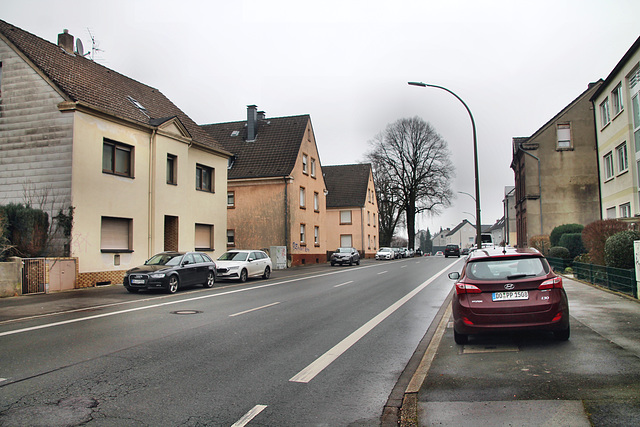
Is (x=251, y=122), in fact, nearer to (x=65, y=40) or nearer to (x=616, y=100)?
(x=65, y=40)

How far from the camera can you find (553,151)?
3928 cm

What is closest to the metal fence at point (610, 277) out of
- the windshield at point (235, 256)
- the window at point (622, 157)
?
the window at point (622, 157)

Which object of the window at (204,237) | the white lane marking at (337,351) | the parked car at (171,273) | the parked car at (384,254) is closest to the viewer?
the white lane marking at (337,351)

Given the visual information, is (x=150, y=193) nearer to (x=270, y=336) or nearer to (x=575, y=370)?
(x=270, y=336)

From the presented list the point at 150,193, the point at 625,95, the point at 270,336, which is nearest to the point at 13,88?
the point at 150,193

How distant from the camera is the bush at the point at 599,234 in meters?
14.9

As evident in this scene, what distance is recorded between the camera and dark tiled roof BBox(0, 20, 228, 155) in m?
19.9

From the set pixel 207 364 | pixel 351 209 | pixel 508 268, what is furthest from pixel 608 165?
pixel 351 209

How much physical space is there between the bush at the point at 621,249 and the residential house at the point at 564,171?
2593 cm

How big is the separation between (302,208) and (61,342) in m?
31.1

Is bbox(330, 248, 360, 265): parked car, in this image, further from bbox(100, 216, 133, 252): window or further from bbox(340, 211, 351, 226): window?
bbox(100, 216, 133, 252): window

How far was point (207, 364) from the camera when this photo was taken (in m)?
6.73

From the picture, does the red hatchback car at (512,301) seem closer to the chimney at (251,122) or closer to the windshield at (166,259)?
the windshield at (166,259)

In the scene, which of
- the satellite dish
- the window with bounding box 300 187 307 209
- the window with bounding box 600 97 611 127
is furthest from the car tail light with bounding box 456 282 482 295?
the window with bounding box 300 187 307 209
